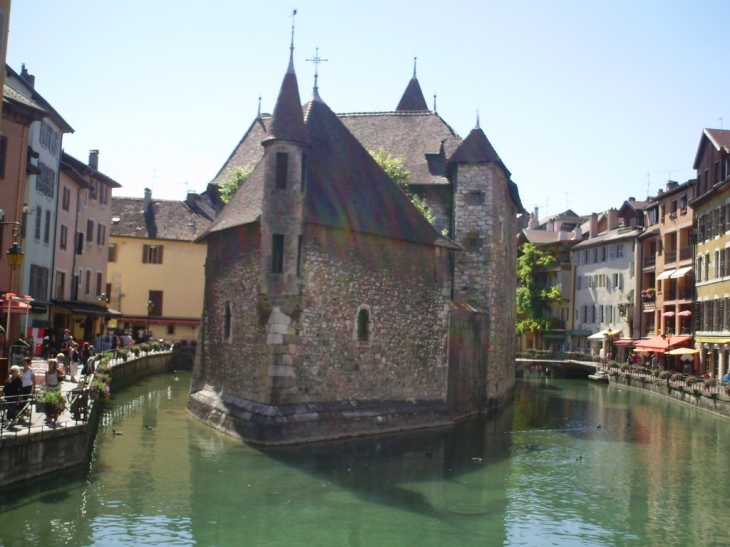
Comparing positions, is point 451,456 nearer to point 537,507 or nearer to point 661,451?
point 537,507

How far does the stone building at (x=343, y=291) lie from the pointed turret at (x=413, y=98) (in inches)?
580

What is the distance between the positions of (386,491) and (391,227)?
10.1 m

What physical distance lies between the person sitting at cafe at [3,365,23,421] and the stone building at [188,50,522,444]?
665 centimetres

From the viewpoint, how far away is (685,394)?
128 ft

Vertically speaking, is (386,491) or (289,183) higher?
(289,183)

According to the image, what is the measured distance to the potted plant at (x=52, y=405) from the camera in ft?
56.2

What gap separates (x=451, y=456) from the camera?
22547mm

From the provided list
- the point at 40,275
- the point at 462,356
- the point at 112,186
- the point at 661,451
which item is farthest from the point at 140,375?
the point at 661,451

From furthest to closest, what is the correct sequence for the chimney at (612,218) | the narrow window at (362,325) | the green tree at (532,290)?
the green tree at (532,290) → the chimney at (612,218) → the narrow window at (362,325)

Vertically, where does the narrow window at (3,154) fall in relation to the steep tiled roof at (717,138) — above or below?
below

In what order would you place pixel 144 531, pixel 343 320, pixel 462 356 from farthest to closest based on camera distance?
pixel 462 356
pixel 343 320
pixel 144 531

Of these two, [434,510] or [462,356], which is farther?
[462,356]

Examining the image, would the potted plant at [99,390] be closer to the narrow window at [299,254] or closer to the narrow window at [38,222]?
the narrow window at [299,254]

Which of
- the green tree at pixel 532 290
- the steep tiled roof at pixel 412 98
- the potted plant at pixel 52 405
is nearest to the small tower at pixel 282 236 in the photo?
the potted plant at pixel 52 405
